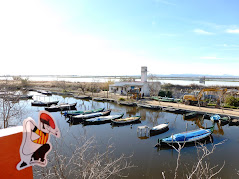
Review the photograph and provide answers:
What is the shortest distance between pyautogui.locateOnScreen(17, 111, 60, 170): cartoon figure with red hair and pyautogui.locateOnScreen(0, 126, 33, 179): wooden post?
142 millimetres

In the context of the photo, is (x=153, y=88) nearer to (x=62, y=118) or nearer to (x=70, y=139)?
(x=62, y=118)

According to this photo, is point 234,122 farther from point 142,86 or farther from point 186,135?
point 142,86

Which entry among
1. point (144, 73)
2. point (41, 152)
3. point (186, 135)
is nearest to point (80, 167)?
point (41, 152)

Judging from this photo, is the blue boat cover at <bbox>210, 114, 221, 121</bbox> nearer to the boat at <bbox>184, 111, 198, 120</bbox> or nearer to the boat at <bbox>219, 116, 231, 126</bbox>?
the boat at <bbox>219, 116, 231, 126</bbox>

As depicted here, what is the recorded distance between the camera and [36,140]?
3.53 m

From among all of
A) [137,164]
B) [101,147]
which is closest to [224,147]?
[137,164]

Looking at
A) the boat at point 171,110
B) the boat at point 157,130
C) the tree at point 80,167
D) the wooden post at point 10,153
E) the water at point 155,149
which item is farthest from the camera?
the boat at point 171,110

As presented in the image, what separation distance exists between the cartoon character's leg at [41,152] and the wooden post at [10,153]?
32 centimetres

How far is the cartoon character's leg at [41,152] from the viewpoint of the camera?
3570mm

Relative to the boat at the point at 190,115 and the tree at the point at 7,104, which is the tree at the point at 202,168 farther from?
the boat at the point at 190,115

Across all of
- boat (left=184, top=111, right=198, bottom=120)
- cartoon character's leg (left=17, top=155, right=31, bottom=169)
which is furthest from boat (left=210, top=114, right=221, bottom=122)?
cartoon character's leg (left=17, top=155, right=31, bottom=169)

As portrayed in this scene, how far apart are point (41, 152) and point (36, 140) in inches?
13.1

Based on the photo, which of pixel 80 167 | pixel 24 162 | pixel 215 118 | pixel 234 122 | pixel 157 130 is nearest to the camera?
pixel 24 162

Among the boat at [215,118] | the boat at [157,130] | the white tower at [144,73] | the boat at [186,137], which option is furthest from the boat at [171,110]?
the white tower at [144,73]
